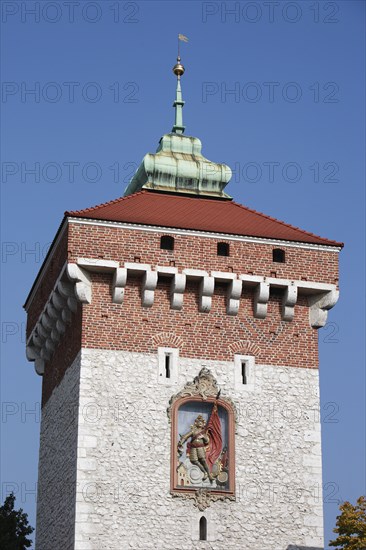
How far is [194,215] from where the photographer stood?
3142cm

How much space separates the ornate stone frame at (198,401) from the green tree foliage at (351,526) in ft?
21.2

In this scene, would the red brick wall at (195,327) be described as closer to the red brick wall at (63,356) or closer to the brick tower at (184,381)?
the brick tower at (184,381)

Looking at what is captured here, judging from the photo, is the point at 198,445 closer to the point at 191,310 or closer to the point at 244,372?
the point at 244,372

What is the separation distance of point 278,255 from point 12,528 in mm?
11506

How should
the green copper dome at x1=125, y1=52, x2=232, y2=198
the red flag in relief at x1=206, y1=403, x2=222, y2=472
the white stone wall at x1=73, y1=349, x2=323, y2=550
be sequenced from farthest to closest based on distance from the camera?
the green copper dome at x1=125, y1=52, x2=232, y2=198
the red flag in relief at x1=206, y1=403, x2=222, y2=472
the white stone wall at x1=73, y1=349, x2=323, y2=550

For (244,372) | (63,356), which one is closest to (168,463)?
(244,372)

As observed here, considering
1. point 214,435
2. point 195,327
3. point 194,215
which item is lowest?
point 214,435

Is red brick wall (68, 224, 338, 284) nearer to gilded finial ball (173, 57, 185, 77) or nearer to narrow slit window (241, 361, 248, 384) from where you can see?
narrow slit window (241, 361, 248, 384)

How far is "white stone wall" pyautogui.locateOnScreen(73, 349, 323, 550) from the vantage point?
92.8ft

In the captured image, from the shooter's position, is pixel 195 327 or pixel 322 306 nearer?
pixel 195 327

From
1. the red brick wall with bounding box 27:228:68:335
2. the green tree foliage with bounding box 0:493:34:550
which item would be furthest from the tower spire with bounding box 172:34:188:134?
the green tree foliage with bounding box 0:493:34:550

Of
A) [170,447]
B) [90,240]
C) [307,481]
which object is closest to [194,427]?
[170,447]

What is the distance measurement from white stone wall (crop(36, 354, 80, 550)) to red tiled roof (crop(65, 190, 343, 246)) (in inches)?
130

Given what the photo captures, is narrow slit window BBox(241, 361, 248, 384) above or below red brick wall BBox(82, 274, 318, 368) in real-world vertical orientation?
below
